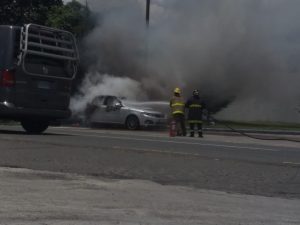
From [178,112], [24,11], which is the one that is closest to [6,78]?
[178,112]

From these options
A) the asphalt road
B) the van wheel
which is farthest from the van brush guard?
the asphalt road

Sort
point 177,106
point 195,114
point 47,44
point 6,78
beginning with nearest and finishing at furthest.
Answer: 1. point 6,78
2. point 47,44
3. point 177,106
4. point 195,114

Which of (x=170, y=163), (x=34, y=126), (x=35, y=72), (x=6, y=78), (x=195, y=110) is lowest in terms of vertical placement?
(x=170, y=163)

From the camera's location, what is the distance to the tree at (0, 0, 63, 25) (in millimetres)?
34531

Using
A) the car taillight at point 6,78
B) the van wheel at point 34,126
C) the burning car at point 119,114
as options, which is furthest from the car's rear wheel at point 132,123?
the car taillight at point 6,78

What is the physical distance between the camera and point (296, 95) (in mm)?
38656

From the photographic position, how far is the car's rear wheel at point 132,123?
2931cm

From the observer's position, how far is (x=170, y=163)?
44.3 feet

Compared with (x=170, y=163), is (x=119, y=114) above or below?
above

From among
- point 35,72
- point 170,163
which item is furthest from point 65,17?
point 170,163

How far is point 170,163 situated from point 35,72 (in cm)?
642

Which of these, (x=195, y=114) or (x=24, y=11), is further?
(x=24, y=11)

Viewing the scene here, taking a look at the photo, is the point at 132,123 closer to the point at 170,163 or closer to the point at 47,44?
the point at 47,44

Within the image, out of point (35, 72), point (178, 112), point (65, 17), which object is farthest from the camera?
point (65, 17)
